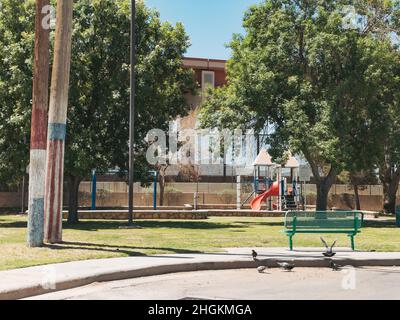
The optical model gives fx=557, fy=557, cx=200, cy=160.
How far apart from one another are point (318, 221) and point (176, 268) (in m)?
4.76

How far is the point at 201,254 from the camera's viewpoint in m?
12.6

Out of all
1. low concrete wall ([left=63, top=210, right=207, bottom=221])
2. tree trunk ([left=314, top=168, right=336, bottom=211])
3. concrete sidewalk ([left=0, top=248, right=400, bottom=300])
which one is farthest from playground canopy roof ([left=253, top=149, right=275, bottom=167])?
concrete sidewalk ([left=0, top=248, right=400, bottom=300])

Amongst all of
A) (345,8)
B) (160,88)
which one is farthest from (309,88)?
(160,88)

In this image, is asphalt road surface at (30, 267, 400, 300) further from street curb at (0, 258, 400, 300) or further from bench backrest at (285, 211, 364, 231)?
bench backrest at (285, 211, 364, 231)

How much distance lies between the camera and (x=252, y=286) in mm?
9227

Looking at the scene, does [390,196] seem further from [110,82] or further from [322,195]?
[110,82]

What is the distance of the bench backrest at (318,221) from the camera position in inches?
556

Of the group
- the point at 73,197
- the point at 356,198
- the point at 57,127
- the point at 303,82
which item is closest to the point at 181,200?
the point at 356,198

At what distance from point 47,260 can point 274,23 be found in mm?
19912

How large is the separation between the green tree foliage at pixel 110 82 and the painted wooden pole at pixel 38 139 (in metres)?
7.74

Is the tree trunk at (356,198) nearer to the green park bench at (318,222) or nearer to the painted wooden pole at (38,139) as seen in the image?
the green park bench at (318,222)

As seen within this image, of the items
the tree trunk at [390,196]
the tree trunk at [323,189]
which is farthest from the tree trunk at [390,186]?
the tree trunk at [323,189]
